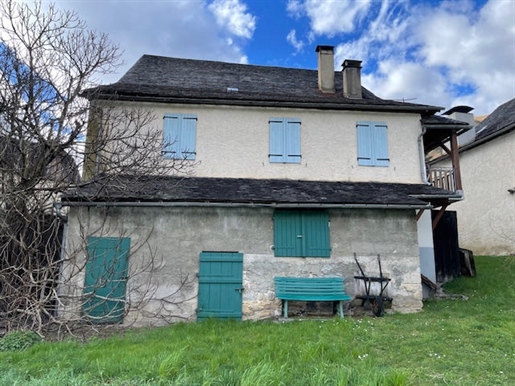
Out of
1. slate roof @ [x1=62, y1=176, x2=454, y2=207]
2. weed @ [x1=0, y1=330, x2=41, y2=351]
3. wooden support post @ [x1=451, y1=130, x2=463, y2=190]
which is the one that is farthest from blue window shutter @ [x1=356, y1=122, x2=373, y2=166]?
weed @ [x1=0, y1=330, x2=41, y2=351]

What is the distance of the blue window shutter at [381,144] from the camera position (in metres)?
11.0

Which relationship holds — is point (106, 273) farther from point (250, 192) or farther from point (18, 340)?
point (250, 192)

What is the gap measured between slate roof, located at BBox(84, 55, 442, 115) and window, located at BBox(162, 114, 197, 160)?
0.52 meters

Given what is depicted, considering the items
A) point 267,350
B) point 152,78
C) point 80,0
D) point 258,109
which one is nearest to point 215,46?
point 152,78

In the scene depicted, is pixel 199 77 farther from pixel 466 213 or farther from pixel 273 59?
pixel 466 213

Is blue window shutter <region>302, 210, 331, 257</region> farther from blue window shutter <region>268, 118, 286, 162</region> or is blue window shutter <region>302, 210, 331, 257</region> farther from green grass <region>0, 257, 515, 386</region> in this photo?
blue window shutter <region>268, 118, 286, 162</region>

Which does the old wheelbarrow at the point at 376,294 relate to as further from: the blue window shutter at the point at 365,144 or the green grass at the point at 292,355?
the blue window shutter at the point at 365,144

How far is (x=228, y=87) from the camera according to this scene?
12.3 meters

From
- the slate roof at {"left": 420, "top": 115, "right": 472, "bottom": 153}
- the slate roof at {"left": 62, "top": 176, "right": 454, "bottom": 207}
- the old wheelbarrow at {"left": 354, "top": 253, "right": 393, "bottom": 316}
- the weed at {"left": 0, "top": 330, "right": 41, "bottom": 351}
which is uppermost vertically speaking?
the slate roof at {"left": 420, "top": 115, "right": 472, "bottom": 153}

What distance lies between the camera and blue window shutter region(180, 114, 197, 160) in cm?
1045

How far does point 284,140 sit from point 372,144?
2782mm

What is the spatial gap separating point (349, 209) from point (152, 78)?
26.1 feet

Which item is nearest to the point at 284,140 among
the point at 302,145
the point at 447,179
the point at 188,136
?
the point at 302,145

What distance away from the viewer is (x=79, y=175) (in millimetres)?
8727
